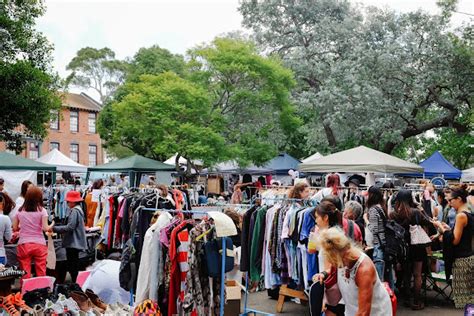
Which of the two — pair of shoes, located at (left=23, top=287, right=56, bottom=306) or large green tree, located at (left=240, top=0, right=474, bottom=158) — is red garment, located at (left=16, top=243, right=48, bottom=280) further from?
large green tree, located at (left=240, top=0, right=474, bottom=158)

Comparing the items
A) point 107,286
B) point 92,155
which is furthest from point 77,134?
point 107,286

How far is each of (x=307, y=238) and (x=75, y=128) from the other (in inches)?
1606

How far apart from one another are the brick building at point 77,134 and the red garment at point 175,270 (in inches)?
1535

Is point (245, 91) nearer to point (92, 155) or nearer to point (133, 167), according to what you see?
point (133, 167)

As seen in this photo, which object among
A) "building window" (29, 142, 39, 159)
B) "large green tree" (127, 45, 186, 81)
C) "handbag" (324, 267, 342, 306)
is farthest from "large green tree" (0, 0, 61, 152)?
"building window" (29, 142, 39, 159)

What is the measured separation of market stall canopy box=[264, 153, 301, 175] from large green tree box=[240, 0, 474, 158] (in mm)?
2405

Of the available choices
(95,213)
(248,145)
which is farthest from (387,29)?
(95,213)

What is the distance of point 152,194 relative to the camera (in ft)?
25.0

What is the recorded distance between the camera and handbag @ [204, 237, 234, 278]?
16.3 feet

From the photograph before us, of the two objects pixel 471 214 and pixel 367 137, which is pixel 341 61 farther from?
pixel 471 214

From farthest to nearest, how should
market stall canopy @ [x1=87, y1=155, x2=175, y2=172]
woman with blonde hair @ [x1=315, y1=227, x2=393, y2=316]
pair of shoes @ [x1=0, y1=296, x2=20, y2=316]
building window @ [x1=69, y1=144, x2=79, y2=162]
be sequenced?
building window @ [x1=69, y1=144, x2=79, y2=162], market stall canopy @ [x1=87, y1=155, x2=175, y2=172], pair of shoes @ [x1=0, y1=296, x2=20, y2=316], woman with blonde hair @ [x1=315, y1=227, x2=393, y2=316]

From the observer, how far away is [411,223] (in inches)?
286

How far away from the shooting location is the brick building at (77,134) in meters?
42.5

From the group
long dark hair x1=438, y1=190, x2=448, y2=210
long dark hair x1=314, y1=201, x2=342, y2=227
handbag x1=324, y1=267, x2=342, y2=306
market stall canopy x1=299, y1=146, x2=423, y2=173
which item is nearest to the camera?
handbag x1=324, y1=267, x2=342, y2=306
